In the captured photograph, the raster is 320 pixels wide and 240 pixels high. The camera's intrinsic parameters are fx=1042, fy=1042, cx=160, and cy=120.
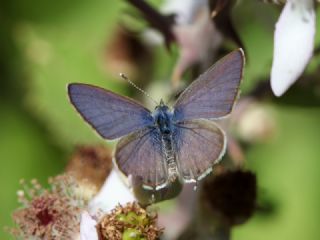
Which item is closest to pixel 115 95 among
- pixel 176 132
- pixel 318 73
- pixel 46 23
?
pixel 176 132

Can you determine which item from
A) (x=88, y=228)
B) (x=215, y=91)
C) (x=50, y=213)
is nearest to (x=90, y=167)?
(x=50, y=213)

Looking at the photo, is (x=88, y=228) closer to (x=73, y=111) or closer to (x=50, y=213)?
(x=50, y=213)

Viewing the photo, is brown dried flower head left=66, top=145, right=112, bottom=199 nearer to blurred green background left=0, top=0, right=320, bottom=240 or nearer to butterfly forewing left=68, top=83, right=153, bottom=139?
butterfly forewing left=68, top=83, right=153, bottom=139

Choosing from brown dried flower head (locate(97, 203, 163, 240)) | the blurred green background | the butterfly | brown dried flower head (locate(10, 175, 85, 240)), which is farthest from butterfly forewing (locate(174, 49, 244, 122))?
the blurred green background

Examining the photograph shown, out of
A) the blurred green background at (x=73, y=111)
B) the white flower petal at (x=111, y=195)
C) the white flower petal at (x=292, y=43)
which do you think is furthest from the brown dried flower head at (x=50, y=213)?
the blurred green background at (x=73, y=111)

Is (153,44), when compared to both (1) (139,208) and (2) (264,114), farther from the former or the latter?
(1) (139,208)

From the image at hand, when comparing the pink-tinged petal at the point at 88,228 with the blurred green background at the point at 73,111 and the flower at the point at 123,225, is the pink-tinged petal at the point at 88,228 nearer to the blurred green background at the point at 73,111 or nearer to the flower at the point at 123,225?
the flower at the point at 123,225
